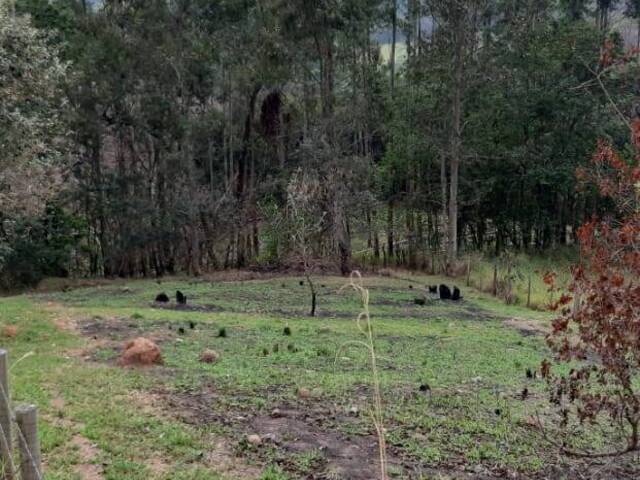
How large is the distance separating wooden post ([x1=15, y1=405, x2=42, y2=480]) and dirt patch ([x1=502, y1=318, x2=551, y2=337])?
10.2 meters

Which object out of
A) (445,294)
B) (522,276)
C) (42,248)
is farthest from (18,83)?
(522,276)

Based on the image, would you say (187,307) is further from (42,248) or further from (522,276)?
(522,276)

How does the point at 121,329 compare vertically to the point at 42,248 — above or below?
below

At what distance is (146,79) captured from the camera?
19969 millimetres

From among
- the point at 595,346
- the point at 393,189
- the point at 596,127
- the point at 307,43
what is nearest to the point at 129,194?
the point at 307,43

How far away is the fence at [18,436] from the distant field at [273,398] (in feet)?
3.70

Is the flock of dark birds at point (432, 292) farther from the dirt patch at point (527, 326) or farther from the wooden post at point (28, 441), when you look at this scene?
the wooden post at point (28, 441)

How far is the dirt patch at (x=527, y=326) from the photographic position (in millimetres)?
12062

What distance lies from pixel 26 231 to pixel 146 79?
5913mm

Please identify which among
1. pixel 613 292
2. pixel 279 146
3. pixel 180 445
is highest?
pixel 279 146

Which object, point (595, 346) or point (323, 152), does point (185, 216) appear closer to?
point (323, 152)

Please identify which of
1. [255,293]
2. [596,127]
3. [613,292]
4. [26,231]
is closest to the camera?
[613,292]

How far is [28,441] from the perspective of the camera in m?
2.80

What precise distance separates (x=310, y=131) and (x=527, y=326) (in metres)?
11.3
